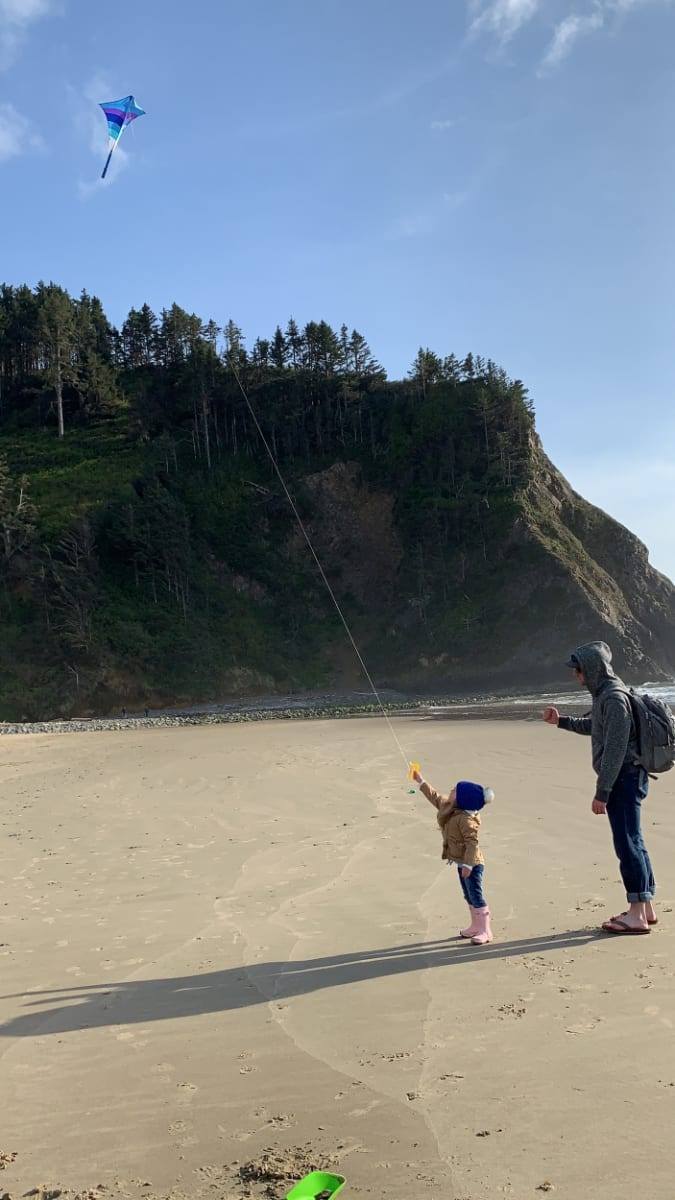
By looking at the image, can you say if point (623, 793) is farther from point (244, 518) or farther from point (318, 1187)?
point (244, 518)

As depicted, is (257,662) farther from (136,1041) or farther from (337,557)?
(136,1041)

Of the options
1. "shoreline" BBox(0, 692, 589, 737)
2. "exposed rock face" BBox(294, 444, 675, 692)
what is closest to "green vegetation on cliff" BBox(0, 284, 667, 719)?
"exposed rock face" BBox(294, 444, 675, 692)

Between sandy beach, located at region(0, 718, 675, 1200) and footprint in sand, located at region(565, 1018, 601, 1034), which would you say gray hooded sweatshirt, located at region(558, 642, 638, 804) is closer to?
sandy beach, located at region(0, 718, 675, 1200)

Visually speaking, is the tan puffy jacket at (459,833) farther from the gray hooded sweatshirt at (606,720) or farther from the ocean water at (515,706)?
the ocean water at (515,706)

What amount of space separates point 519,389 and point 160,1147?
62655 mm

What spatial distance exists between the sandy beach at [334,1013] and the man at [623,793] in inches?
7.7

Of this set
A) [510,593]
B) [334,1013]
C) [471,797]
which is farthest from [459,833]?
[510,593]

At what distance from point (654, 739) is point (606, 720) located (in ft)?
1.07

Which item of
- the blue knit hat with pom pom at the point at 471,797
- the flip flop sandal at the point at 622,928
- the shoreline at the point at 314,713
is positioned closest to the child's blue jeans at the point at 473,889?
the blue knit hat with pom pom at the point at 471,797

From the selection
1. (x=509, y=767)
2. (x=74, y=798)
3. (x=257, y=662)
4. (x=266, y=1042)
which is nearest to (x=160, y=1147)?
(x=266, y=1042)

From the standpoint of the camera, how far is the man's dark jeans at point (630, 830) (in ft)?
16.8

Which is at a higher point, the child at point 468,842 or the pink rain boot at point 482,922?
the child at point 468,842

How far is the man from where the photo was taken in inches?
201

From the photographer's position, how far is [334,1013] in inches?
164
